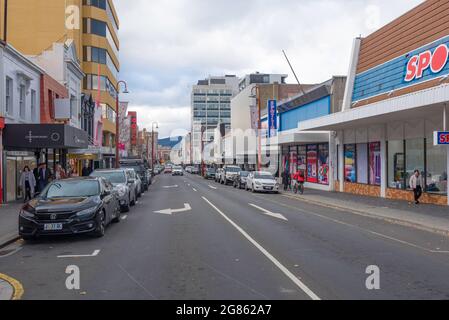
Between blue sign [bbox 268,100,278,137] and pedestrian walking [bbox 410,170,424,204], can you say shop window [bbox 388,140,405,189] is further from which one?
blue sign [bbox 268,100,278,137]

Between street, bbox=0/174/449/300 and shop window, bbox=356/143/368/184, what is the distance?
13346mm

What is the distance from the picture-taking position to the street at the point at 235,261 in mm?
6957

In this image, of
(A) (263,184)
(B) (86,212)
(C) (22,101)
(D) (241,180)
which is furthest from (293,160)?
(B) (86,212)

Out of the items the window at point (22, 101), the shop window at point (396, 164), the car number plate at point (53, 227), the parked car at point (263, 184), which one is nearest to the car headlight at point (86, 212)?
the car number plate at point (53, 227)

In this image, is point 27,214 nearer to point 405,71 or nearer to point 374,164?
point 405,71

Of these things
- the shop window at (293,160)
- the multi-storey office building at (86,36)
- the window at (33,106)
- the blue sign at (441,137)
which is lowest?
the shop window at (293,160)

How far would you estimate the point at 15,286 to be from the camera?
741 centimetres

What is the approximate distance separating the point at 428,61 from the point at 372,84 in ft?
18.9

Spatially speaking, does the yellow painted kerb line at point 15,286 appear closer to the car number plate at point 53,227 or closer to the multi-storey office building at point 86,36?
the car number plate at point 53,227

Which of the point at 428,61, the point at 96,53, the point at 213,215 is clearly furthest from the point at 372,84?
the point at 96,53

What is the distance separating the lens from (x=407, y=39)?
2369 cm

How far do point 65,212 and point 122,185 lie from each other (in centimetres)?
767

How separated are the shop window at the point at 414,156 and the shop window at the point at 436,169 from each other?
0.49 metres
